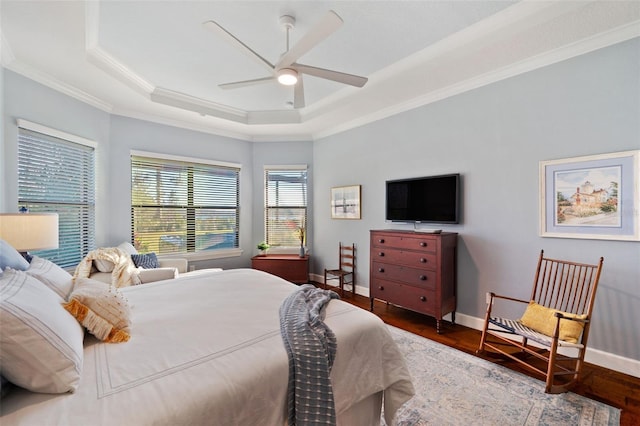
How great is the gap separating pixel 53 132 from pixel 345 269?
412 centimetres

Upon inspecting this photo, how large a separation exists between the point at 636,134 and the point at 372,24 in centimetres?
226

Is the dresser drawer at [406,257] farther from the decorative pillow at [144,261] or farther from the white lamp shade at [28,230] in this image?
the white lamp shade at [28,230]

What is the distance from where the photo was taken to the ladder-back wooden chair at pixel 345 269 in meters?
4.41

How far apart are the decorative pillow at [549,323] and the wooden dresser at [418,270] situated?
31.3 inches

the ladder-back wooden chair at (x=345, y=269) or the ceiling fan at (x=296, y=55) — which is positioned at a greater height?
the ceiling fan at (x=296, y=55)

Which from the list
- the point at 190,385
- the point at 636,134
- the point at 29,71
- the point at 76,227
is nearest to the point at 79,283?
the point at 190,385

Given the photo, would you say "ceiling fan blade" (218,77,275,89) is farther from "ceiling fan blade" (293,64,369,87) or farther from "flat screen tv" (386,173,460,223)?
"flat screen tv" (386,173,460,223)

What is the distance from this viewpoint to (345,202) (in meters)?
4.62

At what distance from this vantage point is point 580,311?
236 cm

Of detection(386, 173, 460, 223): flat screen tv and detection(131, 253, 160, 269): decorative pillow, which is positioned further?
detection(131, 253, 160, 269): decorative pillow

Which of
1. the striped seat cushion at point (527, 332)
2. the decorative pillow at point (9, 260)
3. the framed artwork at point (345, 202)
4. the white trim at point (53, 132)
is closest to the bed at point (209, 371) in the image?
the decorative pillow at point (9, 260)

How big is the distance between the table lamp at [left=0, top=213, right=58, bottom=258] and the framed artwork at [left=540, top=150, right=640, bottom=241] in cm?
416

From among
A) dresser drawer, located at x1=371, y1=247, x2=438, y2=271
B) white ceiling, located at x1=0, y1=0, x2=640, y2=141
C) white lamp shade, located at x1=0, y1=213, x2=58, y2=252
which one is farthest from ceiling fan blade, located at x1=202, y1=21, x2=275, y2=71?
dresser drawer, located at x1=371, y1=247, x2=438, y2=271

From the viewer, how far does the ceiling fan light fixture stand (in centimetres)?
230
